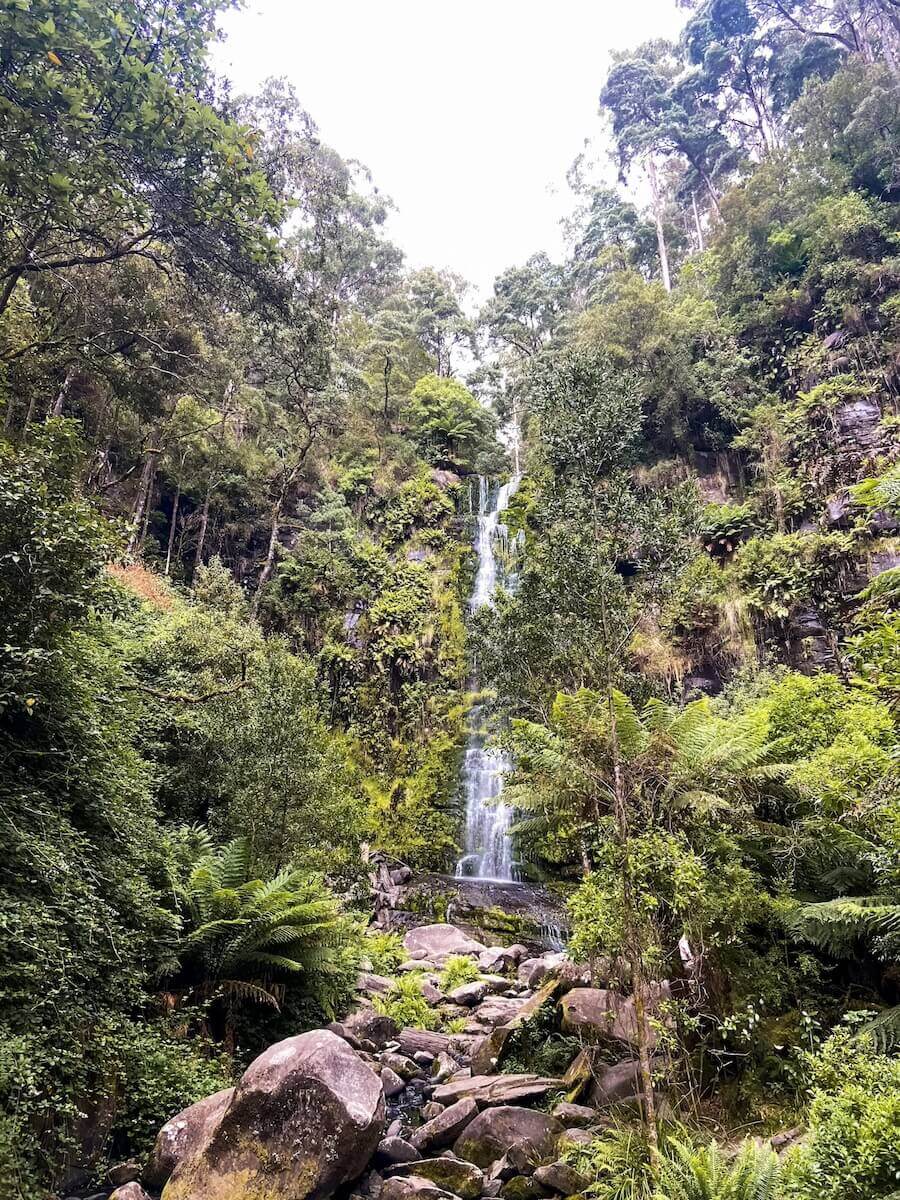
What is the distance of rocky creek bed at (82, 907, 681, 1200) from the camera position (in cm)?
441

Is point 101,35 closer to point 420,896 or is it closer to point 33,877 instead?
point 33,877

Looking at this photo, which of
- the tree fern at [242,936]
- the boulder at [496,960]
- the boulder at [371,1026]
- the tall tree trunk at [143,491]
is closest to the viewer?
the tree fern at [242,936]

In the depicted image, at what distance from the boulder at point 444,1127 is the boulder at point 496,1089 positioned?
5.9 inches

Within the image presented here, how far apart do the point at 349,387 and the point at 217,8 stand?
14444 millimetres

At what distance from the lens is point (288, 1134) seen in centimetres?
450

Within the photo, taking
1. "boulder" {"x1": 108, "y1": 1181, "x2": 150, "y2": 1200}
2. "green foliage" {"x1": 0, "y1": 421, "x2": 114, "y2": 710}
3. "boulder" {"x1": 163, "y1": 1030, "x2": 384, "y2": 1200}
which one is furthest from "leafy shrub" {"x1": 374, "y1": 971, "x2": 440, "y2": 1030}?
"green foliage" {"x1": 0, "y1": 421, "x2": 114, "y2": 710}

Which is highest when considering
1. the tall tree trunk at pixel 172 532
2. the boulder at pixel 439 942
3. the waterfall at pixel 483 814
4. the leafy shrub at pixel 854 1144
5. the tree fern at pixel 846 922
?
the tall tree trunk at pixel 172 532

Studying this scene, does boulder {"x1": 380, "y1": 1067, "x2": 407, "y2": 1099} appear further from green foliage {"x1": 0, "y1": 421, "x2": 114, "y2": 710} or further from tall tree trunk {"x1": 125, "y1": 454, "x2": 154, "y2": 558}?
tall tree trunk {"x1": 125, "y1": 454, "x2": 154, "y2": 558}

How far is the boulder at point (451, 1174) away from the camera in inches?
186

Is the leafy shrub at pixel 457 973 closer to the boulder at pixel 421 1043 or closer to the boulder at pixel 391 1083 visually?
the boulder at pixel 421 1043

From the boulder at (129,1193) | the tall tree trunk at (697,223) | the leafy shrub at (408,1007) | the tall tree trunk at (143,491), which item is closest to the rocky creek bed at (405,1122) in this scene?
the boulder at (129,1193)

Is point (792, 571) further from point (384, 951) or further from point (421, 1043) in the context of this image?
point (421, 1043)

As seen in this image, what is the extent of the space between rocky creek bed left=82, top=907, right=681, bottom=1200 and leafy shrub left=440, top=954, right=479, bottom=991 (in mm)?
2917

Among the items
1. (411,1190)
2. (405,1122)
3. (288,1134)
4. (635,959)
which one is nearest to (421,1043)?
(405,1122)
